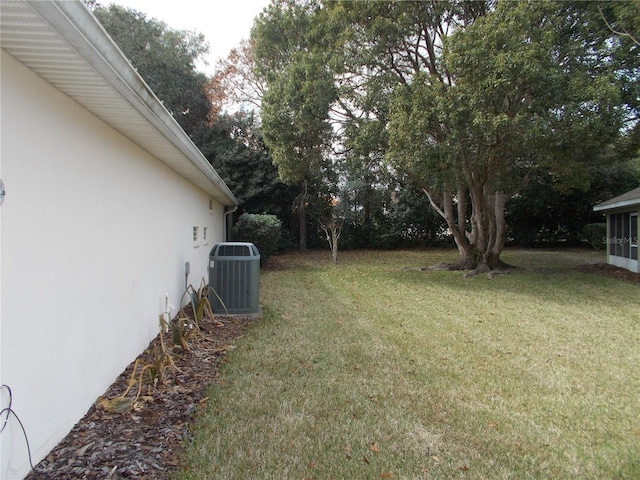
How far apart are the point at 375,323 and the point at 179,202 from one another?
146 inches

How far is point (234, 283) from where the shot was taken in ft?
19.8

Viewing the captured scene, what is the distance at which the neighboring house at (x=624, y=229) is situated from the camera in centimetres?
1148

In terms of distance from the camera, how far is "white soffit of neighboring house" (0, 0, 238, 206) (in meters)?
1.59

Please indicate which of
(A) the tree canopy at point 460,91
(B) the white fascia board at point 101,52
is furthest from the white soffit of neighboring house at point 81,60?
(A) the tree canopy at point 460,91

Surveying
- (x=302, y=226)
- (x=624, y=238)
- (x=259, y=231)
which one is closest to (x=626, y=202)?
(x=624, y=238)

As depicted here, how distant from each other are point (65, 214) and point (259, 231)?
34.1ft

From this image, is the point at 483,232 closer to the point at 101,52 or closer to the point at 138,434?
the point at 138,434

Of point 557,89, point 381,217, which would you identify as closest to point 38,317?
point 557,89

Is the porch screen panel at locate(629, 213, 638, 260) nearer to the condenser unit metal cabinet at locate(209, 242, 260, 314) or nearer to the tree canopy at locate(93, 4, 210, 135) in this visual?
the condenser unit metal cabinet at locate(209, 242, 260, 314)

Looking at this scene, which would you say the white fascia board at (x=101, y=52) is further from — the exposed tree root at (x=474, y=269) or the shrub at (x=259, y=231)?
the exposed tree root at (x=474, y=269)

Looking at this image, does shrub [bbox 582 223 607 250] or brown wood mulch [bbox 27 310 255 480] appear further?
shrub [bbox 582 223 607 250]

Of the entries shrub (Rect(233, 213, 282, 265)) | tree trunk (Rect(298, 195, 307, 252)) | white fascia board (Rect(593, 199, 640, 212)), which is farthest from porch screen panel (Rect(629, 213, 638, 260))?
tree trunk (Rect(298, 195, 307, 252))

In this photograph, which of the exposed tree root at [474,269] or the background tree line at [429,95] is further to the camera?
Result: the exposed tree root at [474,269]

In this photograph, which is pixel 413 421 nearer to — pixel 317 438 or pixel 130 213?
pixel 317 438
